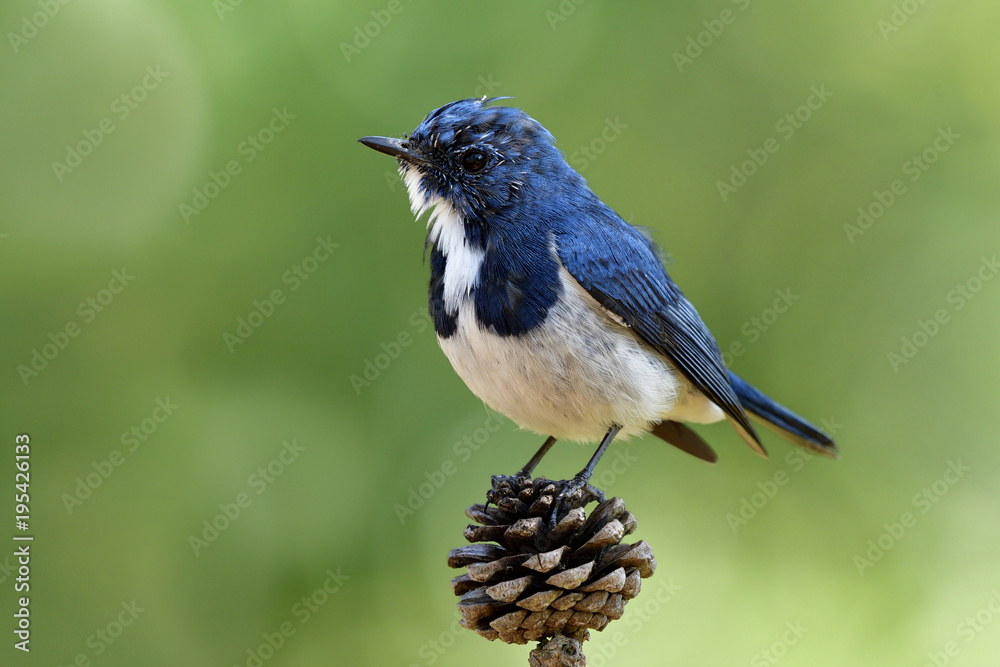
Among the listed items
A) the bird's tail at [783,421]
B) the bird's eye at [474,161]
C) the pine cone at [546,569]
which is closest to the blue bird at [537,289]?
the bird's eye at [474,161]

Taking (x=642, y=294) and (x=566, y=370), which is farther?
(x=642, y=294)

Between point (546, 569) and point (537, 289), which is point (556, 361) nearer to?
point (537, 289)

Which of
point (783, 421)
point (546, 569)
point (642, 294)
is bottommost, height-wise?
point (546, 569)

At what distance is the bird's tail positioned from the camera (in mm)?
4125

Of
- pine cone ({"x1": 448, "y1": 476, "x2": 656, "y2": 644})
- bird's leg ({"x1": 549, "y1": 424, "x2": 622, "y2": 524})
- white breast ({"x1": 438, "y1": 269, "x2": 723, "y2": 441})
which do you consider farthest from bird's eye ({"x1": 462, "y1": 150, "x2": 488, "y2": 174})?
pine cone ({"x1": 448, "y1": 476, "x2": 656, "y2": 644})

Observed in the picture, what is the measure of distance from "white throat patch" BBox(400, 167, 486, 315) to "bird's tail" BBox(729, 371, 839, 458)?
1.65m

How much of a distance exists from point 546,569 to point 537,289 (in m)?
1.12

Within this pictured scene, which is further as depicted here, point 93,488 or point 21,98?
point 21,98

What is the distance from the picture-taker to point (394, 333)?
14.7ft

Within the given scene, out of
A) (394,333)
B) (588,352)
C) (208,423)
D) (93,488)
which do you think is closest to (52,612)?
(93,488)

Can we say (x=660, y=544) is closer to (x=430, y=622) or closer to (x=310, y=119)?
(x=430, y=622)

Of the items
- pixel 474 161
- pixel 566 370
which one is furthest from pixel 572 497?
pixel 474 161

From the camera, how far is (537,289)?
308cm

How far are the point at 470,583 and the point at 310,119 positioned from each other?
303 centimetres
